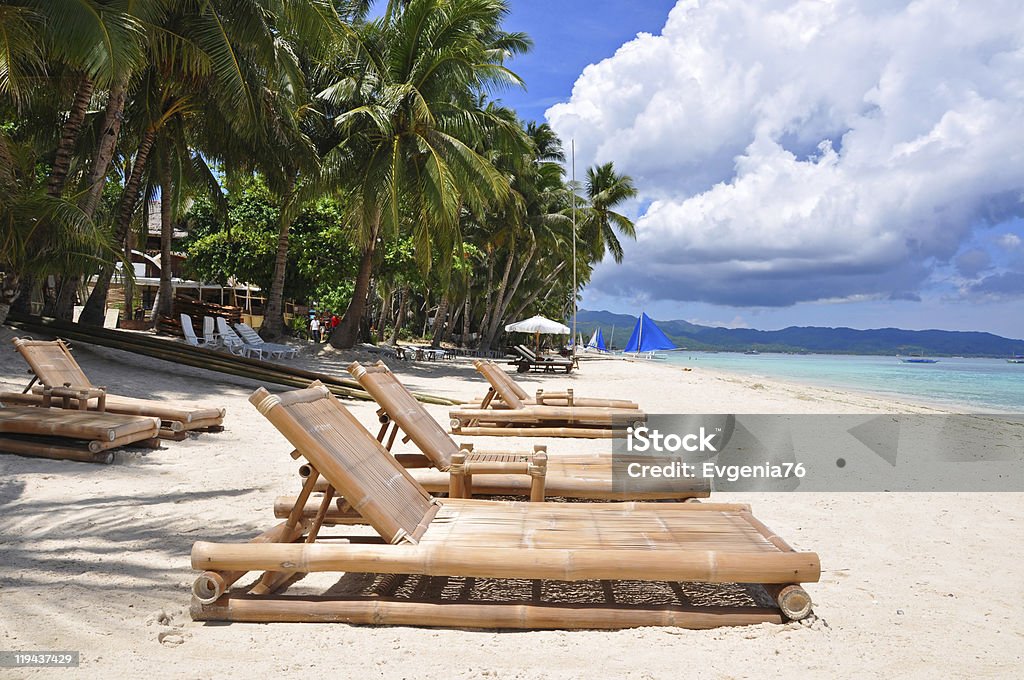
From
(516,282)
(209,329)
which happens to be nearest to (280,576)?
(209,329)

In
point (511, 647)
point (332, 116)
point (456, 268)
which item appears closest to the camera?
point (511, 647)

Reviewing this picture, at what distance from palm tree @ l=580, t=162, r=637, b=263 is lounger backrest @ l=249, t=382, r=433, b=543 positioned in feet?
102

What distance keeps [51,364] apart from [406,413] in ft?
13.1

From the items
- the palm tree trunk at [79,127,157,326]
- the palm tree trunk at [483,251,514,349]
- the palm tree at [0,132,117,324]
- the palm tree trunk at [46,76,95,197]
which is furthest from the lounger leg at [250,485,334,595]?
the palm tree trunk at [483,251,514,349]

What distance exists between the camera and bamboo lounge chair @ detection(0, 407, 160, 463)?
5.22m

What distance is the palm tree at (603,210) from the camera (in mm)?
33594

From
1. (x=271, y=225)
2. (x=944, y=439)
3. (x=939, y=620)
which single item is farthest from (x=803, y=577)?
(x=271, y=225)

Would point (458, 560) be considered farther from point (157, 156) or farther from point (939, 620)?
point (157, 156)

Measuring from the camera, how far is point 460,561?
107 inches

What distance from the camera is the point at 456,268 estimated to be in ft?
77.9

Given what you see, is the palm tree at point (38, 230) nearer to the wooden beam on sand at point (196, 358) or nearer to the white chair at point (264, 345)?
the wooden beam on sand at point (196, 358)

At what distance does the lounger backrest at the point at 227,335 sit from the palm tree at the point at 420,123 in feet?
12.3

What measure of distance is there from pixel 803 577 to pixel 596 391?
512 inches

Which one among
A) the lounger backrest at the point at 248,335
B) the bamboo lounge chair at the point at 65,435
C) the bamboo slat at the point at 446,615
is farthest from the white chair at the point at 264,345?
the bamboo slat at the point at 446,615
